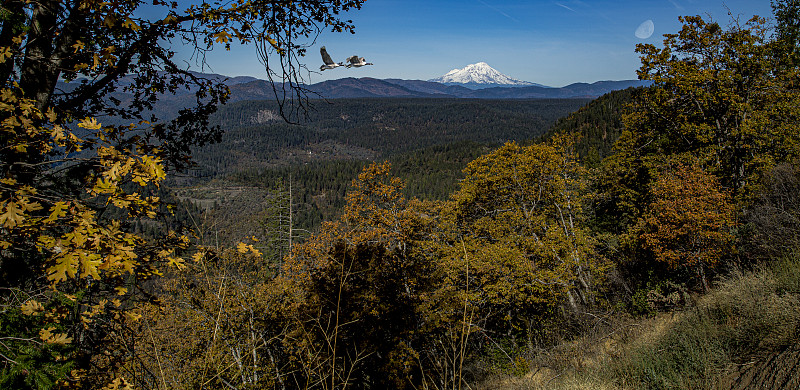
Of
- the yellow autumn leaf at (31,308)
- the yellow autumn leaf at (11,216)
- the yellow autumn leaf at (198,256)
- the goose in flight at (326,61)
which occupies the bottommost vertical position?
the yellow autumn leaf at (31,308)

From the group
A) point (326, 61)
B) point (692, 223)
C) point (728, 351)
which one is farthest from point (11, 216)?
point (692, 223)

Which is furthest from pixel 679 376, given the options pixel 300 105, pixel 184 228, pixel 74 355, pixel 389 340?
pixel 389 340

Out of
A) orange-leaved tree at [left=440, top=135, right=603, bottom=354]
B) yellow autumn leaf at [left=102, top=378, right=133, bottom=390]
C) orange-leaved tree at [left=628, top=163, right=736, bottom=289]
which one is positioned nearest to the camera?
yellow autumn leaf at [left=102, top=378, right=133, bottom=390]

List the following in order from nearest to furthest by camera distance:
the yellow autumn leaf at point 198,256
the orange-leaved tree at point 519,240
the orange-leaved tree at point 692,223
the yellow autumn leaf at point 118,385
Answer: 1. the yellow autumn leaf at point 118,385
2. the yellow autumn leaf at point 198,256
3. the orange-leaved tree at point 692,223
4. the orange-leaved tree at point 519,240

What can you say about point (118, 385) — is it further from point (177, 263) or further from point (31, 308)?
point (177, 263)

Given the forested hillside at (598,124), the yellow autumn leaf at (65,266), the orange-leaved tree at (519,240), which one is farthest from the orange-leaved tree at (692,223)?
the forested hillside at (598,124)

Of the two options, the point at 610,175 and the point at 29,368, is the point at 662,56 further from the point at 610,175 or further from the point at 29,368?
the point at 29,368

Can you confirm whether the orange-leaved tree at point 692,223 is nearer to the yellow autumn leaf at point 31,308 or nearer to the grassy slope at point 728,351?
the grassy slope at point 728,351

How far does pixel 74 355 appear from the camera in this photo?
93.9 inches

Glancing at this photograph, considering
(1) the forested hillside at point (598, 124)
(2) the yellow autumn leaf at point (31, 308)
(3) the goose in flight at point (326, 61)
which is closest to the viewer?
(2) the yellow autumn leaf at point (31, 308)

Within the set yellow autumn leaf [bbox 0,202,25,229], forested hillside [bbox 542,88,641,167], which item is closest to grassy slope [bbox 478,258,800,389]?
yellow autumn leaf [bbox 0,202,25,229]

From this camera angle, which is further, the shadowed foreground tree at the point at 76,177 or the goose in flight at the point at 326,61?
the goose in flight at the point at 326,61

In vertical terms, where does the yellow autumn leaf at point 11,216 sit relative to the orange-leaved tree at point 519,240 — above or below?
above

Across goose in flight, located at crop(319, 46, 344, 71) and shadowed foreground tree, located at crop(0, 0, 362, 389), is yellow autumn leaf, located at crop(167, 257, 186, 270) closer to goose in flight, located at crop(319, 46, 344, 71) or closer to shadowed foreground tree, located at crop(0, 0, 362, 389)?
shadowed foreground tree, located at crop(0, 0, 362, 389)
